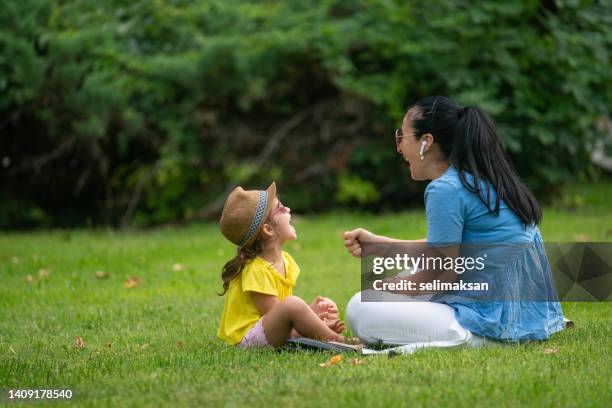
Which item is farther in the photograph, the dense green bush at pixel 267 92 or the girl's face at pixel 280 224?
the dense green bush at pixel 267 92

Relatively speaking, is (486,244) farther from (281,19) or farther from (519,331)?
(281,19)

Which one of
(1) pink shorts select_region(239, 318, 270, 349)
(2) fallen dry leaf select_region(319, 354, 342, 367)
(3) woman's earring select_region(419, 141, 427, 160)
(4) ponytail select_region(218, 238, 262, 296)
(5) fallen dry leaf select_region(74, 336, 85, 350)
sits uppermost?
(3) woman's earring select_region(419, 141, 427, 160)

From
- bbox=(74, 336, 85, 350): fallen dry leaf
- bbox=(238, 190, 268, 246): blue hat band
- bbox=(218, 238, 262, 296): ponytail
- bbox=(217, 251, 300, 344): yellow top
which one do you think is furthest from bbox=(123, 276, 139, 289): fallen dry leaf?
bbox=(238, 190, 268, 246): blue hat band

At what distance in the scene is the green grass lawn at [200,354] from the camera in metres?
3.55

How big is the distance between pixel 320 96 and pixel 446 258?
7806 millimetres

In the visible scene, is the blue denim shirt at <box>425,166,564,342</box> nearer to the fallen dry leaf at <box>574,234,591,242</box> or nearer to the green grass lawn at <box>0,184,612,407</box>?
the green grass lawn at <box>0,184,612,407</box>

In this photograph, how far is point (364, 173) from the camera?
37.8 feet

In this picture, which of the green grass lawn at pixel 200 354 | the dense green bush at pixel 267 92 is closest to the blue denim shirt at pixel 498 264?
the green grass lawn at pixel 200 354

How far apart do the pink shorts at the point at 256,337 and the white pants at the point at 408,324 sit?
48 centimetres

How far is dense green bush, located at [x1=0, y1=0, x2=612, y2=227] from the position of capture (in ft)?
33.8

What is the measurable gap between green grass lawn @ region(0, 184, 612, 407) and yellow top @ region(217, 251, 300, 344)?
0.34 ft

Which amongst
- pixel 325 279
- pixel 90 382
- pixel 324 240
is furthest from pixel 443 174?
pixel 324 240

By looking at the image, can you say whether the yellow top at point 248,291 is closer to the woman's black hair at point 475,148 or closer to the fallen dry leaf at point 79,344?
the fallen dry leaf at point 79,344

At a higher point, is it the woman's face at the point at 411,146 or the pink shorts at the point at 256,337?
the woman's face at the point at 411,146
